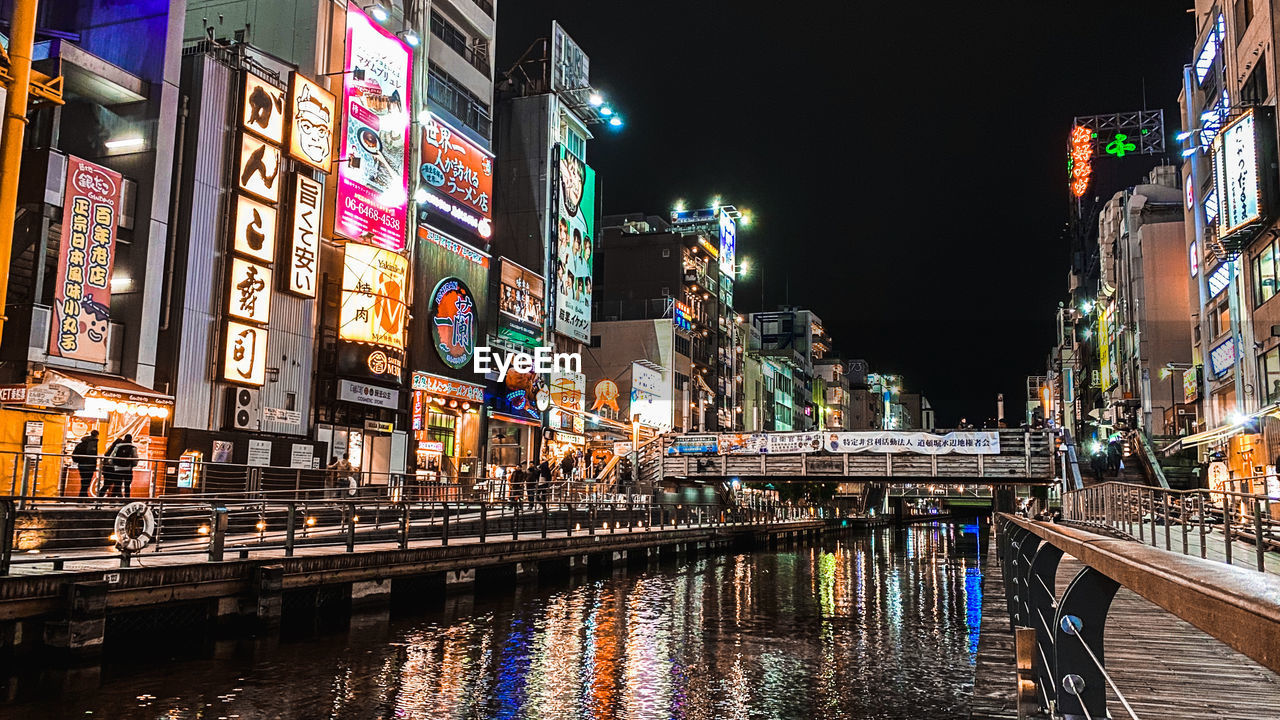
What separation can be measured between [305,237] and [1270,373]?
40197 mm

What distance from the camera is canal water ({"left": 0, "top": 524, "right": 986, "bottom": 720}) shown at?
45.0 ft

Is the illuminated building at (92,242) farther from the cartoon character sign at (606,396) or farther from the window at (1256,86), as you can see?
the cartoon character sign at (606,396)

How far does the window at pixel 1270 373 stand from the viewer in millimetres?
39906

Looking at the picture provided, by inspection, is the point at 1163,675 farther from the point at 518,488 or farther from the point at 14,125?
the point at 518,488

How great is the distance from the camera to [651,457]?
5969 cm

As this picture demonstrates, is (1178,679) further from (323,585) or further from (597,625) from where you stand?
(323,585)

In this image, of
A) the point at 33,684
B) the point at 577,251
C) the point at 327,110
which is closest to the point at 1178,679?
the point at 33,684

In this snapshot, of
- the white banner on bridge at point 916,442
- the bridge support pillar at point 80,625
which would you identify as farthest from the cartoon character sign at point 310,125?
the white banner on bridge at point 916,442

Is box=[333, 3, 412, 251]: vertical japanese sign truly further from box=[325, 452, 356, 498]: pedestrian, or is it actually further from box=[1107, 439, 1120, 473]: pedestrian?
box=[1107, 439, 1120, 473]: pedestrian

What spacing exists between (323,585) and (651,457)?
128 ft

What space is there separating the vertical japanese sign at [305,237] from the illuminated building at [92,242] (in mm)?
5418

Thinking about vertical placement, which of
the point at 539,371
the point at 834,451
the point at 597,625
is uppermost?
the point at 539,371

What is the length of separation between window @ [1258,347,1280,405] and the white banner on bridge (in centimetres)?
1314

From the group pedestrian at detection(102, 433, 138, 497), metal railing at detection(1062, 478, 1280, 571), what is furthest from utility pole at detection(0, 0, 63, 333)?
metal railing at detection(1062, 478, 1280, 571)
